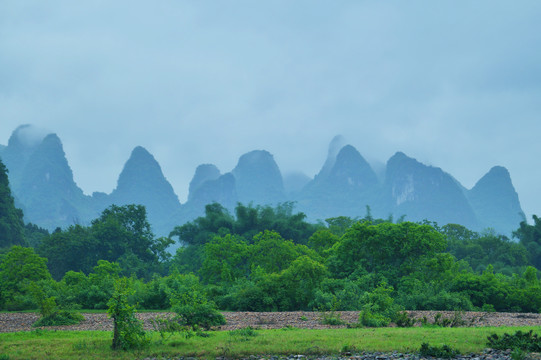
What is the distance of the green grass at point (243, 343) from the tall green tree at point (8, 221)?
1701 inches

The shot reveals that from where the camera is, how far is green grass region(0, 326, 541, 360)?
1066 centimetres

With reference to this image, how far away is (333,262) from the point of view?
27891 millimetres

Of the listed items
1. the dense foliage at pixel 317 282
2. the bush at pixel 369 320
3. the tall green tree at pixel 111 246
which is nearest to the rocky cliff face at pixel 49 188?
the tall green tree at pixel 111 246

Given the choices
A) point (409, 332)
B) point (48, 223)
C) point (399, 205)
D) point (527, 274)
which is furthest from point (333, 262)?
point (399, 205)

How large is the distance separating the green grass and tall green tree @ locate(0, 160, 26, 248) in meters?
43.2

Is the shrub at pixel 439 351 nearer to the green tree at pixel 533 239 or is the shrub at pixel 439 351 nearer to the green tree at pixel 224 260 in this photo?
the green tree at pixel 224 260

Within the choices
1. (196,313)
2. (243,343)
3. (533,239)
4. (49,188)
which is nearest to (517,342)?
(243,343)

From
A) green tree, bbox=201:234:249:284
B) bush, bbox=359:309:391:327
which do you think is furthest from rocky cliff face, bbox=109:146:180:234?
bush, bbox=359:309:391:327

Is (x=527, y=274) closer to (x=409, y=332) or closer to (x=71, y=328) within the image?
(x=409, y=332)

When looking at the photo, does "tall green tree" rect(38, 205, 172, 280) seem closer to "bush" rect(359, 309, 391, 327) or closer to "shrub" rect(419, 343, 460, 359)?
"bush" rect(359, 309, 391, 327)

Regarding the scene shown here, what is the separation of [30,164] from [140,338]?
564ft

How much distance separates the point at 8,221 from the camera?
2072 inches

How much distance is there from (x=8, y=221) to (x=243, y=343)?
166 feet

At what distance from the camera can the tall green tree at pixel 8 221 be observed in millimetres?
50969
